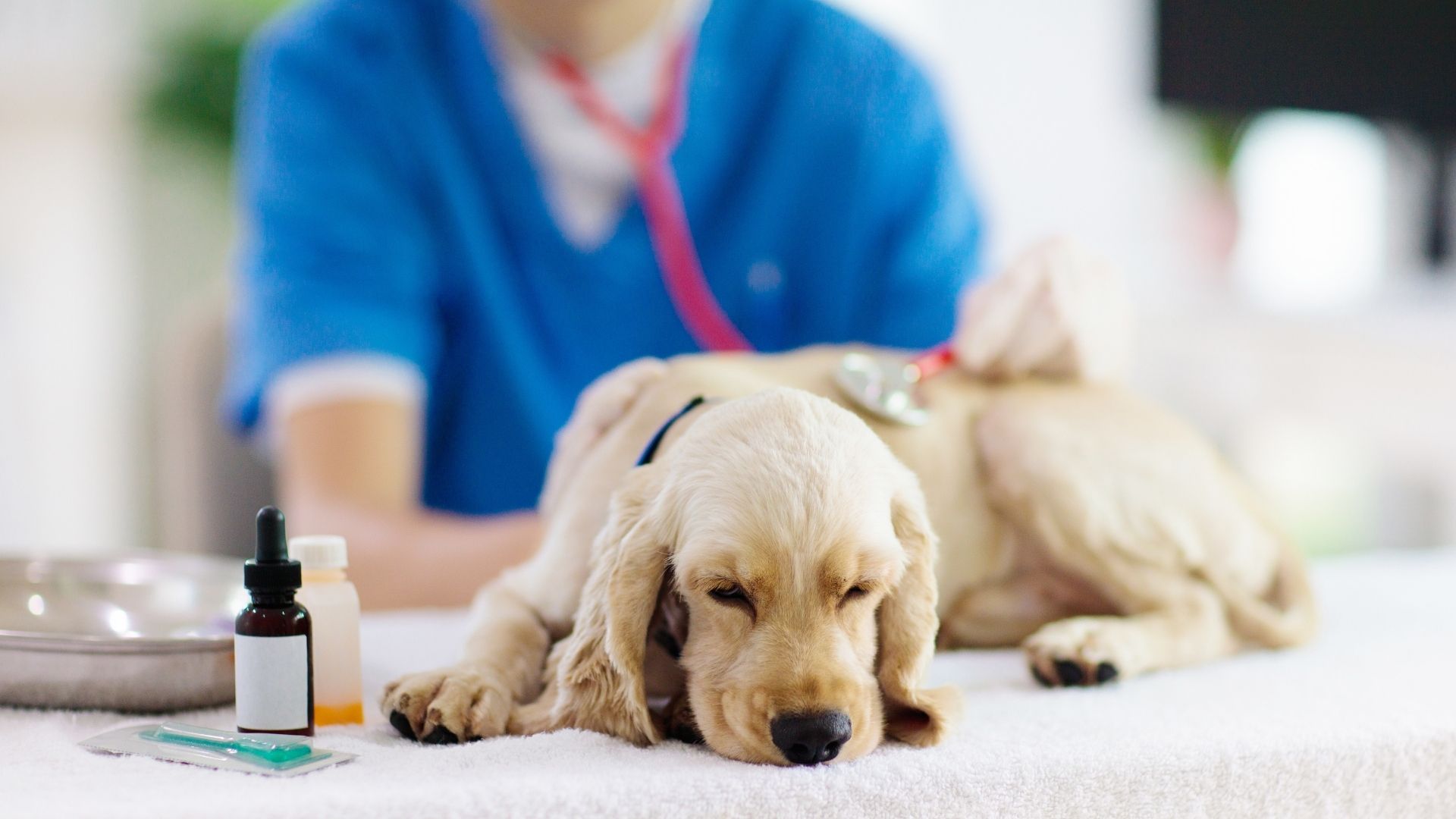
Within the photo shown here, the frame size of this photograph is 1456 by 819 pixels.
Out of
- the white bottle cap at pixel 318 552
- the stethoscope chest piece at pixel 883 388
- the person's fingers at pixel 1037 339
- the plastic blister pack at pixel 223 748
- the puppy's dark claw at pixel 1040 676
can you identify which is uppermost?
the person's fingers at pixel 1037 339


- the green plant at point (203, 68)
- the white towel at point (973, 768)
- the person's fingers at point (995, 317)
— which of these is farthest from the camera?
the green plant at point (203, 68)

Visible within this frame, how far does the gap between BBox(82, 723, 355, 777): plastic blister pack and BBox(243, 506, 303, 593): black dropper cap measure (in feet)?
0.32

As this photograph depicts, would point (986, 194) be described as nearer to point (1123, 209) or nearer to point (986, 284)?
point (1123, 209)

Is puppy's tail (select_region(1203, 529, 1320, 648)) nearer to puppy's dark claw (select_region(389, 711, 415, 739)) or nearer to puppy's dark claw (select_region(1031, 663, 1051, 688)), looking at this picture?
puppy's dark claw (select_region(1031, 663, 1051, 688))

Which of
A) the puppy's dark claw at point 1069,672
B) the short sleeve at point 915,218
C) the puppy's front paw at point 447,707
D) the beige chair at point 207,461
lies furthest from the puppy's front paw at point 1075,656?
the beige chair at point 207,461

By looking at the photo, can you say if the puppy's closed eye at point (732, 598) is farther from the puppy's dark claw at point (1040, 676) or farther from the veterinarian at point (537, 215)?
the veterinarian at point (537, 215)

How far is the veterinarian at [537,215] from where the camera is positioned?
1856 mm

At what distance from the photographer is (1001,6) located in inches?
157

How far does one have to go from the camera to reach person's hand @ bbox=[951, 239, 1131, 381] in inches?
49.8

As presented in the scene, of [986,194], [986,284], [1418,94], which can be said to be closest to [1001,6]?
[986,194]

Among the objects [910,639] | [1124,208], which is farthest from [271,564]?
[1124,208]

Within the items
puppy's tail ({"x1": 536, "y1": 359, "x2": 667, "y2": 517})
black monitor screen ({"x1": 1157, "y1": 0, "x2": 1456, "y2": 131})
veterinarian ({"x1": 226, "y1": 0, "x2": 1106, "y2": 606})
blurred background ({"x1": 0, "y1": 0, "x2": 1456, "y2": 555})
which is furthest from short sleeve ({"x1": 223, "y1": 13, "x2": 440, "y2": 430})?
black monitor screen ({"x1": 1157, "y1": 0, "x2": 1456, "y2": 131})

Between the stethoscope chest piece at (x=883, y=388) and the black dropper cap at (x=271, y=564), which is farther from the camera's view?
the stethoscope chest piece at (x=883, y=388)

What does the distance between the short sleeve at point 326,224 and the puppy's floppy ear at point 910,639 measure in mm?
1092
